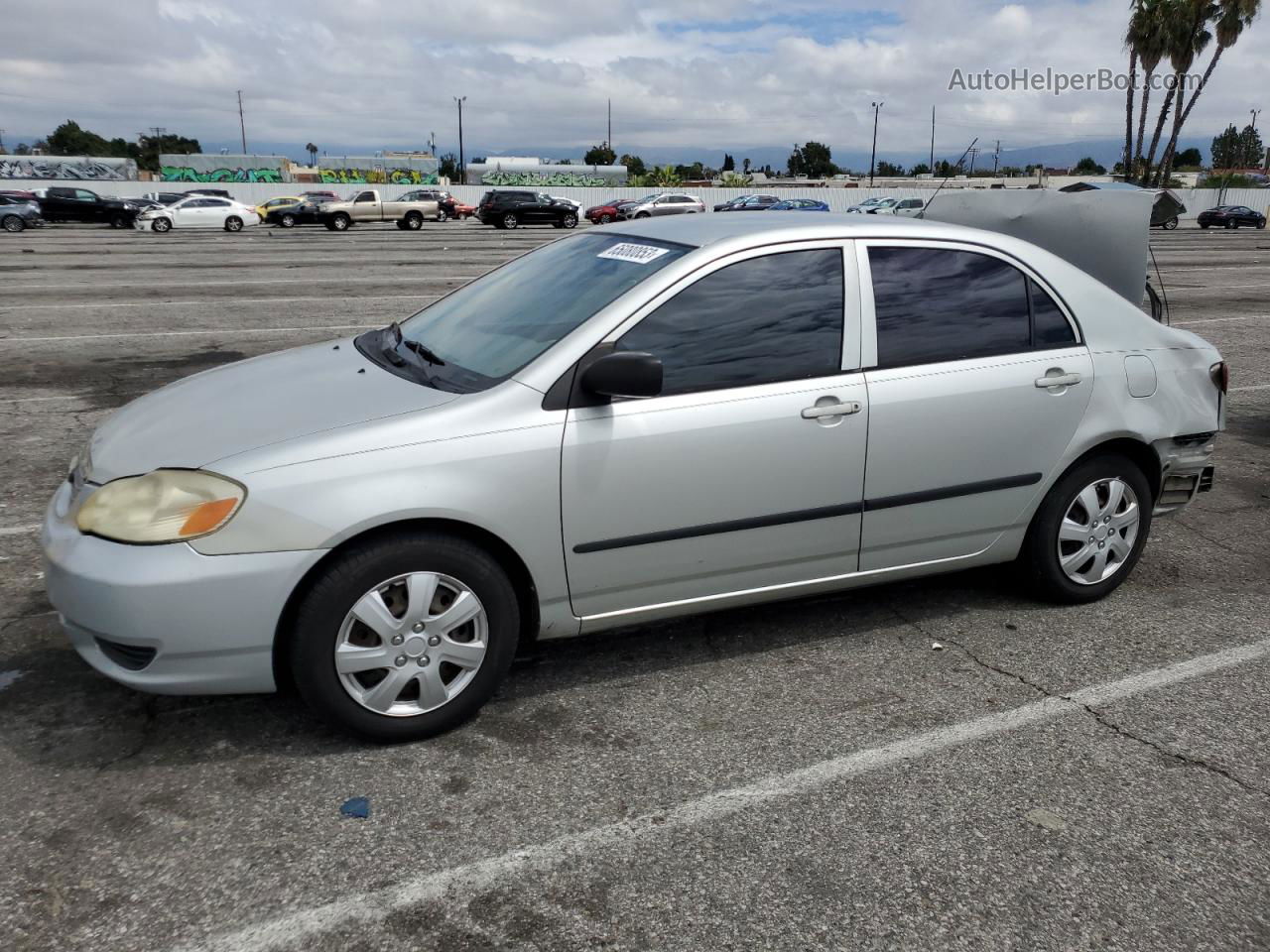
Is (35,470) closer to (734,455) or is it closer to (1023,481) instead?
(734,455)

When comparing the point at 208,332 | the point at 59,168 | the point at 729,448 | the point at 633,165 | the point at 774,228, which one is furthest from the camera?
the point at 633,165

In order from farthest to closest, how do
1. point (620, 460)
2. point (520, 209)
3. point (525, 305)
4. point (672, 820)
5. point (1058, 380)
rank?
point (520, 209) → point (1058, 380) → point (525, 305) → point (620, 460) → point (672, 820)

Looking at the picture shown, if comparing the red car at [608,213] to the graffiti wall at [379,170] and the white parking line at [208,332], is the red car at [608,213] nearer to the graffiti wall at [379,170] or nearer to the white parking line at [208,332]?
the graffiti wall at [379,170]

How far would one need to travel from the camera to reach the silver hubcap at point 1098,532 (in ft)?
14.1

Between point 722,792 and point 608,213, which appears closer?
point 722,792

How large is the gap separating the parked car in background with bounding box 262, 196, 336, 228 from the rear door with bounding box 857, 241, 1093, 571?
39372 millimetres

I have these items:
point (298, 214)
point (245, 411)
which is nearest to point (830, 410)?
point (245, 411)

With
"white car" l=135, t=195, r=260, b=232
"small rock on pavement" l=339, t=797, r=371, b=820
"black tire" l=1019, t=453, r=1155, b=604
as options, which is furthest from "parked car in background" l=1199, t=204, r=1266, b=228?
"small rock on pavement" l=339, t=797, r=371, b=820

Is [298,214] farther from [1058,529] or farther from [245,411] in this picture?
[1058,529]

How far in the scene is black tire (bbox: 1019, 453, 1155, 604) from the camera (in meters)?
4.25

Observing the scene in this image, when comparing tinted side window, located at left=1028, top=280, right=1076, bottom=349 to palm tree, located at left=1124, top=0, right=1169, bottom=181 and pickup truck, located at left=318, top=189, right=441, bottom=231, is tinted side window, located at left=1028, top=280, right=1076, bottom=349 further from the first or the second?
palm tree, located at left=1124, top=0, right=1169, bottom=181

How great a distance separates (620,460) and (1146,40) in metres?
59.5

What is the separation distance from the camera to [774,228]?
3.85 metres

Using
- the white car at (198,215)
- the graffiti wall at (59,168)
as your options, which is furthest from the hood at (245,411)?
the graffiti wall at (59,168)
